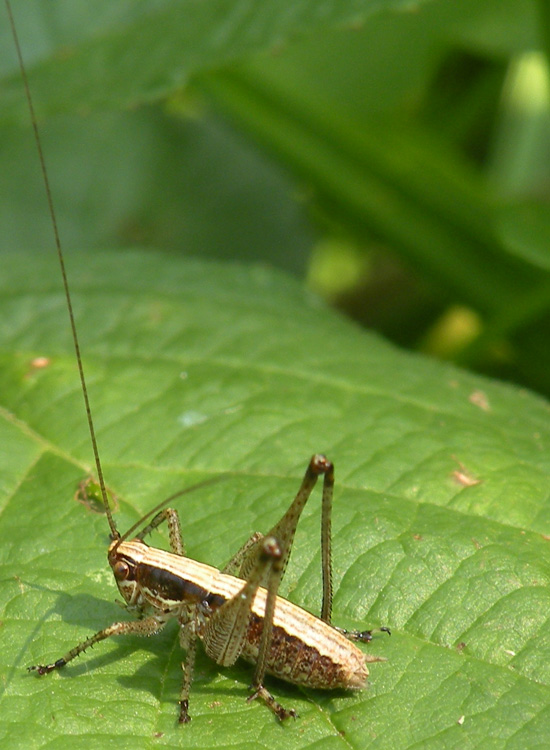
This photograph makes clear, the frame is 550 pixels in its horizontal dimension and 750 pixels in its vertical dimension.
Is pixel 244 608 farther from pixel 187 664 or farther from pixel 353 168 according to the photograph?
pixel 353 168

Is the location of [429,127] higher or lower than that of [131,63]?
lower

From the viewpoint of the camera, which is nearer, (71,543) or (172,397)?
(71,543)

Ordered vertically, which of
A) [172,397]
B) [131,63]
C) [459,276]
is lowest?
[459,276]

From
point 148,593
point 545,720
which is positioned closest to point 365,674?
point 545,720

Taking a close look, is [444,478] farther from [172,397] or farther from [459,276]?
[459,276]

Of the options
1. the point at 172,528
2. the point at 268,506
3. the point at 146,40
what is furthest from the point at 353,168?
the point at 172,528

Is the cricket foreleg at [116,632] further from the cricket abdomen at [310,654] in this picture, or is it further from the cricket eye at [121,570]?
the cricket abdomen at [310,654]

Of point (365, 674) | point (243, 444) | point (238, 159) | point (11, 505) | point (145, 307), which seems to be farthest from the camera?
point (238, 159)

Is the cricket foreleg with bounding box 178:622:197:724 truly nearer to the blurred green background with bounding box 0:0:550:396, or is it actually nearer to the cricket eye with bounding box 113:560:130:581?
the cricket eye with bounding box 113:560:130:581
